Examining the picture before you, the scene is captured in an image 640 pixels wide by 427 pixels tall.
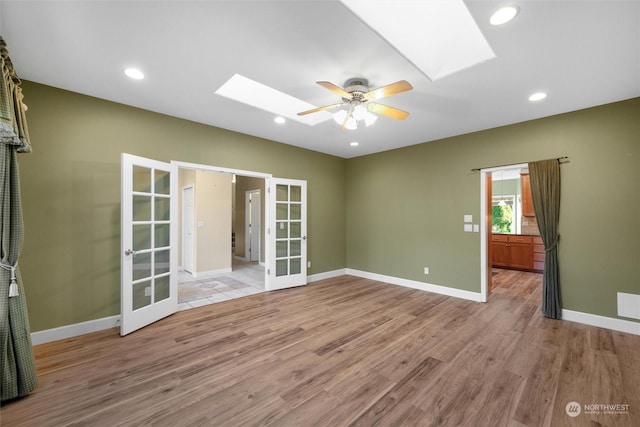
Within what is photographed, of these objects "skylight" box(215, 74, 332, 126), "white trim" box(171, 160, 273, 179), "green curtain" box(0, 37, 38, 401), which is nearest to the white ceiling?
"skylight" box(215, 74, 332, 126)

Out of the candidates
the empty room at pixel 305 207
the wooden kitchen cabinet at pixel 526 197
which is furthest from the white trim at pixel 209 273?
the wooden kitchen cabinet at pixel 526 197

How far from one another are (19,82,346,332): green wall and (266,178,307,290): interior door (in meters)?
1.70

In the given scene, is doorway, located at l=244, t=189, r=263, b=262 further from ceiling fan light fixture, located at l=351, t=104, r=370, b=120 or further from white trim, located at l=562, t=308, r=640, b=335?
white trim, located at l=562, t=308, r=640, b=335

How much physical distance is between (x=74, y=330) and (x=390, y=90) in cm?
421

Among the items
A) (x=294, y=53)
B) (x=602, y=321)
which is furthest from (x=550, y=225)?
(x=294, y=53)

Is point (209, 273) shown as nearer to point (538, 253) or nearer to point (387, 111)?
point (387, 111)

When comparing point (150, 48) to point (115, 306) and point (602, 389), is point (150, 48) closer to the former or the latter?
point (115, 306)

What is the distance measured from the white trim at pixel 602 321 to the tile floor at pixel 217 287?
4.56 metres

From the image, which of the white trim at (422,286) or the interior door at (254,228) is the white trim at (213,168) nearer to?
the white trim at (422,286)

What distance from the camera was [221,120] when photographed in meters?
3.81

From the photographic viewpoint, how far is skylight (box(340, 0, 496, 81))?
196cm

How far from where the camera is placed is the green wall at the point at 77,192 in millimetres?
2699

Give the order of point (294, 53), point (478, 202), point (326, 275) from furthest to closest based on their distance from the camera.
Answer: point (326, 275) < point (478, 202) < point (294, 53)

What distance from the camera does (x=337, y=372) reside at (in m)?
2.26
